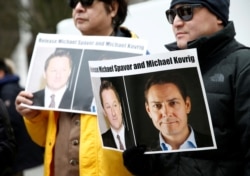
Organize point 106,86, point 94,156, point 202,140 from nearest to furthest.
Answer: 1. point 202,140
2. point 106,86
3. point 94,156

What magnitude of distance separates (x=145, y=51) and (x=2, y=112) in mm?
1028

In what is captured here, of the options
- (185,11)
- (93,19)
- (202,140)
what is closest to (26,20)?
(93,19)

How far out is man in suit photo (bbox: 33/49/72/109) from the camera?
344cm

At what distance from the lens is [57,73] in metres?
3.50

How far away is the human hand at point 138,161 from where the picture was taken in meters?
2.97

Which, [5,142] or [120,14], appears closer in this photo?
[120,14]

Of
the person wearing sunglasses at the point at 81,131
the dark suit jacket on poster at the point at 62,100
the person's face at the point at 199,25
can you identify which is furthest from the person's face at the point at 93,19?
the person's face at the point at 199,25

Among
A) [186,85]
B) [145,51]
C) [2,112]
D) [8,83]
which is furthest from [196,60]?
[8,83]

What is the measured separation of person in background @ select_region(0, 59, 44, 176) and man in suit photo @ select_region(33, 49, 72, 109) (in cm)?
234

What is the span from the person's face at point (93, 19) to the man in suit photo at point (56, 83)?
18cm

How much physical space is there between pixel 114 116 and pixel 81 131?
37cm

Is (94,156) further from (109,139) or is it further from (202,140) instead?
(202,140)

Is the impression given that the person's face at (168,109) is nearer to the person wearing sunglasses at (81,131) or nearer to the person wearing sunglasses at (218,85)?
the person wearing sunglasses at (218,85)

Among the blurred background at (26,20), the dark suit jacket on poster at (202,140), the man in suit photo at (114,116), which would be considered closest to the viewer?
the dark suit jacket on poster at (202,140)
